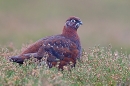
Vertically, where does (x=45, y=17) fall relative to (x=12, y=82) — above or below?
above

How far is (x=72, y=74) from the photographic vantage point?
Answer: 7.54 meters

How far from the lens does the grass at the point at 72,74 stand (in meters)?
6.71

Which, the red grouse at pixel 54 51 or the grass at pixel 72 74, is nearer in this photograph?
the grass at pixel 72 74

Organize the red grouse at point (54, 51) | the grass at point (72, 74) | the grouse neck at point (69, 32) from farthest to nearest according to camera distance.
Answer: the grouse neck at point (69, 32)
the red grouse at point (54, 51)
the grass at point (72, 74)

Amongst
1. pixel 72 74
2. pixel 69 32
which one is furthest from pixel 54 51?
pixel 72 74

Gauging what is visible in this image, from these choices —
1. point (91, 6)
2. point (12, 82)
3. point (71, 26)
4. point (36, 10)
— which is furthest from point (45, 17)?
point (12, 82)

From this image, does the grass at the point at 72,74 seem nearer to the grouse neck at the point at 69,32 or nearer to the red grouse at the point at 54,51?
the red grouse at the point at 54,51

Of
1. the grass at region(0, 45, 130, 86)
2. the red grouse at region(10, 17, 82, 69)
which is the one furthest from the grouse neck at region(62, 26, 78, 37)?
the grass at region(0, 45, 130, 86)

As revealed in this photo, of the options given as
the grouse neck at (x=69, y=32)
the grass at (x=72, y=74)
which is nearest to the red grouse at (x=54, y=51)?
the grouse neck at (x=69, y=32)

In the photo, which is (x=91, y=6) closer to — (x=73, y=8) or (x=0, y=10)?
(x=73, y=8)

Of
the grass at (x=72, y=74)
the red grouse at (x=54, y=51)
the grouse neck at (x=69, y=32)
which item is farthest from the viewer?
the grouse neck at (x=69, y=32)

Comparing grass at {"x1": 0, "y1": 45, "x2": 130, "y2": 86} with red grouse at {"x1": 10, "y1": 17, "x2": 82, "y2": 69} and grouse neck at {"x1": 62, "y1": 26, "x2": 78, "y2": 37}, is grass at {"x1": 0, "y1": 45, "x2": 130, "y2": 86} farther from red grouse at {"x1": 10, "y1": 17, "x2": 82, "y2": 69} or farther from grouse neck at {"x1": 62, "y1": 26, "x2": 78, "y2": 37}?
grouse neck at {"x1": 62, "y1": 26, "x2": 78, "y2": 37}

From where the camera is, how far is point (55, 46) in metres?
9.33

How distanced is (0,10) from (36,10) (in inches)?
78.7
